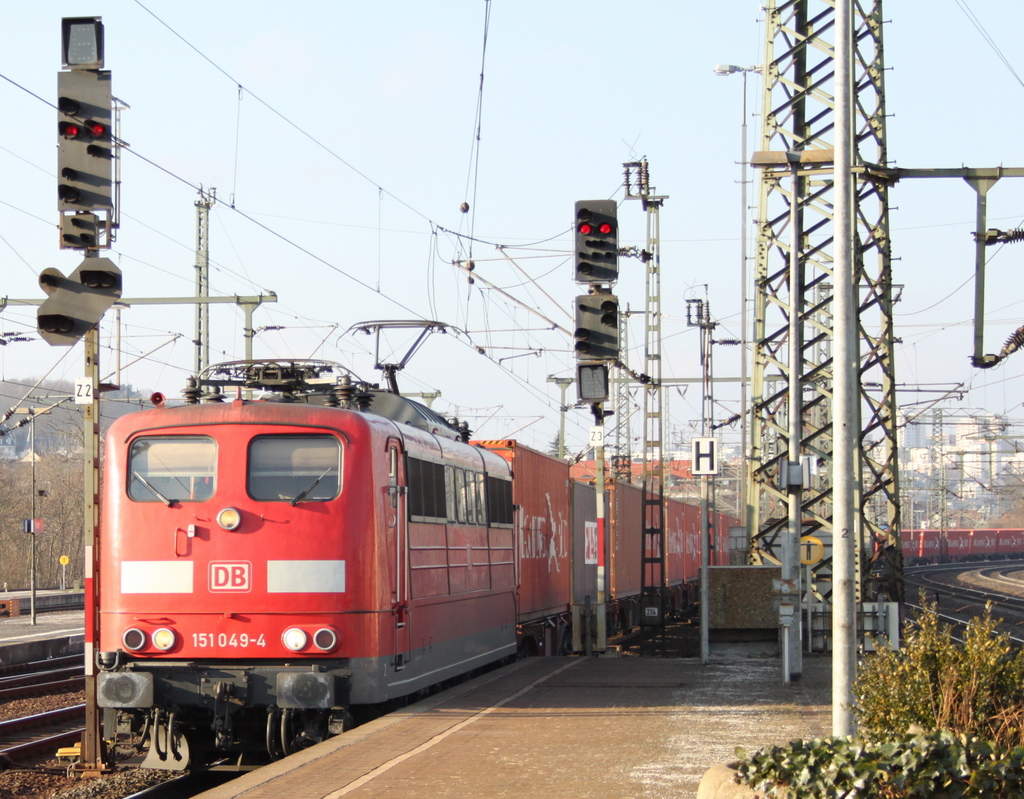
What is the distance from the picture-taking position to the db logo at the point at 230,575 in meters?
10.7

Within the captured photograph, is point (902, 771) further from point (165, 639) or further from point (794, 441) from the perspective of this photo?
point (794, 441)

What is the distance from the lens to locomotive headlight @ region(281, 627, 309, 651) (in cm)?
1055

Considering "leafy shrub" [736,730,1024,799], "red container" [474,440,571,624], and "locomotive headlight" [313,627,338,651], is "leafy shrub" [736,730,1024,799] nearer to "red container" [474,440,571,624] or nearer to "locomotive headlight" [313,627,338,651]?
"locomotive headlight" [313,627,338,651]

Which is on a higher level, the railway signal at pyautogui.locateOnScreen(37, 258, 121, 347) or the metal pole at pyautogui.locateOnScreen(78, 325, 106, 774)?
the railway signal at pyautogui.locateOnScreen(37, 258, 121, 347)

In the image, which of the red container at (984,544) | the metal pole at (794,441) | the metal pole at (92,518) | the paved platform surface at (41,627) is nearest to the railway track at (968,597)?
the metal pole at (794,441)

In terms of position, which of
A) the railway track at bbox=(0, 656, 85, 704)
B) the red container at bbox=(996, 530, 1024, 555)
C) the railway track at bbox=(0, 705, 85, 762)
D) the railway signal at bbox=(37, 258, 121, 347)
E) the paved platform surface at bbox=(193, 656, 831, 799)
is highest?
the railway signal at bbox=(37, 258, 121, 347)

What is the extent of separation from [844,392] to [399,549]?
4.33 m

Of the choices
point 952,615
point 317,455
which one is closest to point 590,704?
point 317,455

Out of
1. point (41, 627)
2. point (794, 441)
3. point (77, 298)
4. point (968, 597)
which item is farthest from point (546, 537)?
point (968, 597)

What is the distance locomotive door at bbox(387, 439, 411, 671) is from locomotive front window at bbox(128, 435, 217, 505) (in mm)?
1565

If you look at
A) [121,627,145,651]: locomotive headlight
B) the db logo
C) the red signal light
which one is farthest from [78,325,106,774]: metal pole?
the red signal light

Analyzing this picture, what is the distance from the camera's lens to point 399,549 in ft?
37.6

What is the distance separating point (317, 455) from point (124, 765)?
3.45 m

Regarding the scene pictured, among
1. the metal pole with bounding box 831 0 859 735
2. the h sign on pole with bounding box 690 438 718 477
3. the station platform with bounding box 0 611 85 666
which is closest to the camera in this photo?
the metal pole with bounding box 831 0 859 735
